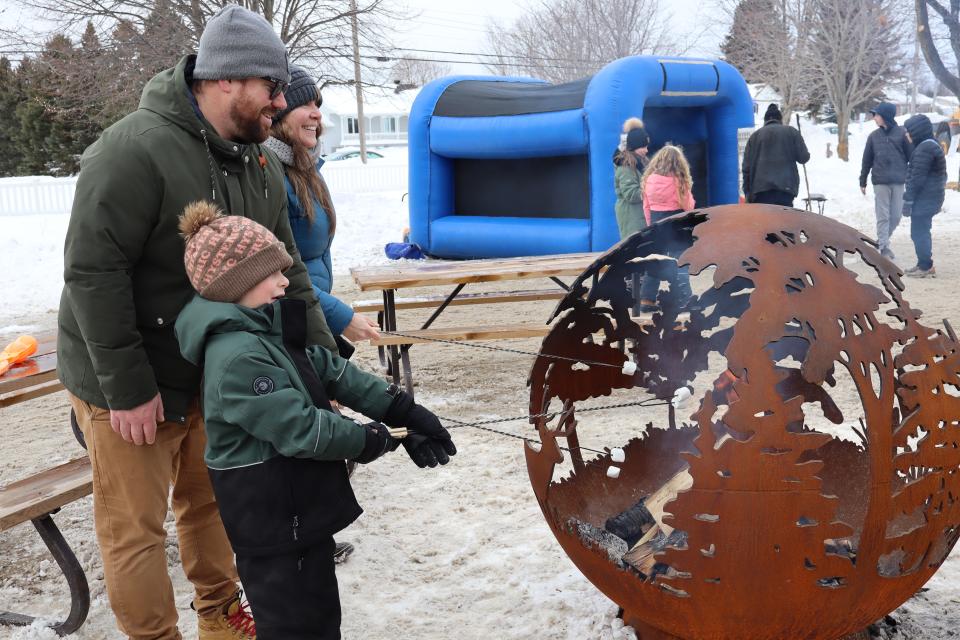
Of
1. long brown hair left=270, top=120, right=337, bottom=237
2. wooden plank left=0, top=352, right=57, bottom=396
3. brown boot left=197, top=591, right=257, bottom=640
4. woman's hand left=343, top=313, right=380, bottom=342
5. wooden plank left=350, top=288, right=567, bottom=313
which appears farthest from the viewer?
wooden plank left=350, top=288, right=567, bottom=313

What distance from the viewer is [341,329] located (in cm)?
336

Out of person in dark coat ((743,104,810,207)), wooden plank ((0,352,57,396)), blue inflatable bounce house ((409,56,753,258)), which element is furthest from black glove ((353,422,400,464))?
person in dark coat ((743,104,810,207))

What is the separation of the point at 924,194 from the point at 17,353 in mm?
9232

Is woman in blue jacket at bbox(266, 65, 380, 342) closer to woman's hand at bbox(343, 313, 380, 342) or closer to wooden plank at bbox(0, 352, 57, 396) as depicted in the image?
woman's hand at bbox(343, 313, 380, 342)

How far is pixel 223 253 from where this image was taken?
2.21 m

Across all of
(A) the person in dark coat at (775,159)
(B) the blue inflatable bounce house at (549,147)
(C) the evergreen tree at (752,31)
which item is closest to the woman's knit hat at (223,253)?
(B) the blue inflatable bounce house at (549,147)

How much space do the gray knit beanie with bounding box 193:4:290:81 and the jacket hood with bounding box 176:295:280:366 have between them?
0.66 meters

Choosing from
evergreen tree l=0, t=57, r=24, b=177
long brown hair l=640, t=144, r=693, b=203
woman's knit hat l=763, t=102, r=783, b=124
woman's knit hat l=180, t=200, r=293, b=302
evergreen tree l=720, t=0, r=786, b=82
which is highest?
evergreen tree l=720, t=0, r=786, b=82

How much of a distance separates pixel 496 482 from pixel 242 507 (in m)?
2.12

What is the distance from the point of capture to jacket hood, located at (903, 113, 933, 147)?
33.8 ft

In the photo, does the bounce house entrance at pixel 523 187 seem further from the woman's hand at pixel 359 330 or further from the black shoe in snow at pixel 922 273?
the woman's hand at pixel 359 330

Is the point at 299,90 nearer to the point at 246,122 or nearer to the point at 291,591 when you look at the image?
the point at 246,122

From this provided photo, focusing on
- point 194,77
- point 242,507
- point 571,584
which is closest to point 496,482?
point 571,584

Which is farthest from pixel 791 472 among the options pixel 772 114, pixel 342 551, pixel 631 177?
pixel 772 114
